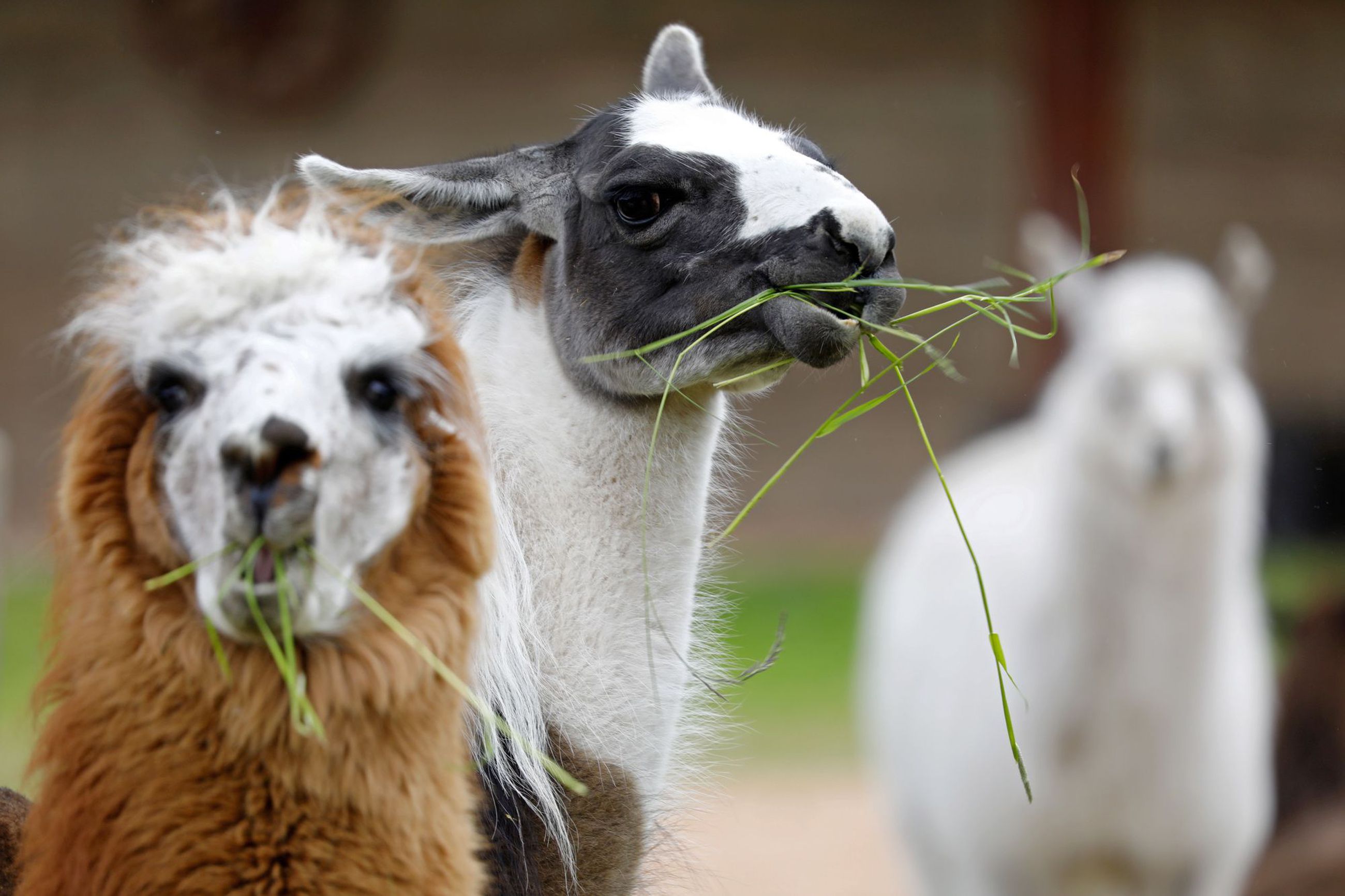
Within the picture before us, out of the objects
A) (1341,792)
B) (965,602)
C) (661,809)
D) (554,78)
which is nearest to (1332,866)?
(1341,792)

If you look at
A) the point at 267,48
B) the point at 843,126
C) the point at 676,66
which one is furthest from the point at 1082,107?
the point at 676,66

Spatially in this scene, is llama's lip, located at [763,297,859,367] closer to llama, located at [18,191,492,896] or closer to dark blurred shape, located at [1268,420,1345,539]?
llama, located at [18,191,492,896]

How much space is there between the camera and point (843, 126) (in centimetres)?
962

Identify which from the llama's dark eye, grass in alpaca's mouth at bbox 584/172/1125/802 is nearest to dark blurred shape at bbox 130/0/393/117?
the llama's dark eye

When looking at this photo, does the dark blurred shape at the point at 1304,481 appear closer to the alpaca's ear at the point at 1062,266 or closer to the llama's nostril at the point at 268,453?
the alpaca's ear at the point at 1062,266

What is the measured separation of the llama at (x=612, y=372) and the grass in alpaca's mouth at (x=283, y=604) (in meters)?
0.34

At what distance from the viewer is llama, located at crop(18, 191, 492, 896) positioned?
1.21 m

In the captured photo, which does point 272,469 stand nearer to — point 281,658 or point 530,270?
point 281,658

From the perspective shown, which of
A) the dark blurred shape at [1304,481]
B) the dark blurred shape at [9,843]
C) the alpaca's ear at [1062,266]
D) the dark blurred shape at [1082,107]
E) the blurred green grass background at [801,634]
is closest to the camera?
the dark blurred shape at [9,843]

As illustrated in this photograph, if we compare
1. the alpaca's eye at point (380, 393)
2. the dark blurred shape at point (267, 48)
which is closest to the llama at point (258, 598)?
the alpaca's eye at point (380, 393)

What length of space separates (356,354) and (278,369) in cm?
8

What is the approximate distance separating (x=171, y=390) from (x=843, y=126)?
874cm

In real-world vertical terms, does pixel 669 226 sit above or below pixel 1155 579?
below

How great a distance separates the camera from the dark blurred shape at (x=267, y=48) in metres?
8.74
